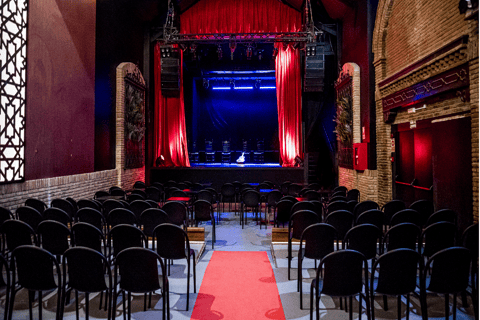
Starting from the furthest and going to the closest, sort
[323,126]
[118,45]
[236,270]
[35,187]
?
[323,126], [118,45], [35,187], [236,270]

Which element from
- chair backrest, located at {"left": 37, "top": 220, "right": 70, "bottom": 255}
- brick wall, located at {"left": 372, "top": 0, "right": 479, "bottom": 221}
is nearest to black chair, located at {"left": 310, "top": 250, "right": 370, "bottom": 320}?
chair backrest, located at {"left": 37, "top": 220, "right": 70, "bottom": 255}

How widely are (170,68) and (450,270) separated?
33.6ft

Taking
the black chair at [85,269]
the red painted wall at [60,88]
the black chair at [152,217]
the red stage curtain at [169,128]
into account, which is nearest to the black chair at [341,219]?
the black chair at [152,217]

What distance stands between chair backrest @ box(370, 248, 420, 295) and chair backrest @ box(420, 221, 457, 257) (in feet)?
3.20

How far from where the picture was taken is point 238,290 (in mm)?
3963

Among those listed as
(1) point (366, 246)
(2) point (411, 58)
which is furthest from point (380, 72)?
(1) point (366, 246)

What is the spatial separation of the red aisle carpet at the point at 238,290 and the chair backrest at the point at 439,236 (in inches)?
72.1

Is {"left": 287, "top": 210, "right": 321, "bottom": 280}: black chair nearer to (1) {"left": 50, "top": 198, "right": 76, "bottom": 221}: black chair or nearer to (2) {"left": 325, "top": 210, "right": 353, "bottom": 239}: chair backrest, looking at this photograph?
(2) {"left": 325, "top": 210, "right": 353, "bottom": 239}: chair backrest

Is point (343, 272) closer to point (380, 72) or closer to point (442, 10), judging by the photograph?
point (442, 10)

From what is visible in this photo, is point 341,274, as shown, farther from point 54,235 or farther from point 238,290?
point 54,235

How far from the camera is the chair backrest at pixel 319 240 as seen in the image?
3.70 m

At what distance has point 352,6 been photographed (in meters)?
10.2

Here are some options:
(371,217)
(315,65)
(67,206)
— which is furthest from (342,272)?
(315,65)

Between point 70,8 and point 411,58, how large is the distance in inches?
304
